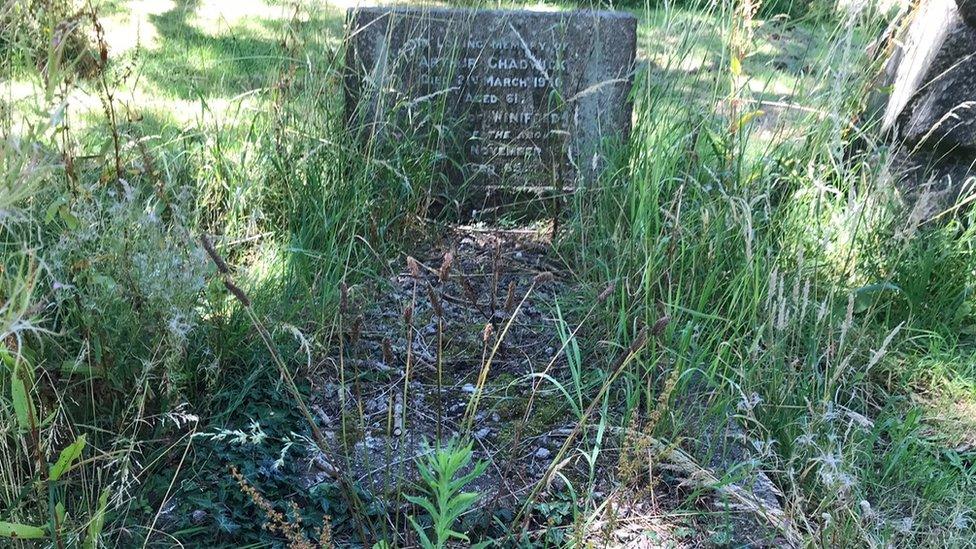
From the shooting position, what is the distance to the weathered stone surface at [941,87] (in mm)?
3381

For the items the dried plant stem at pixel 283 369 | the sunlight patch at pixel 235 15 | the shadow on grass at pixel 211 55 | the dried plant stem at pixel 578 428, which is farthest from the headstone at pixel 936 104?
the sunlight patch at pixel 235 15

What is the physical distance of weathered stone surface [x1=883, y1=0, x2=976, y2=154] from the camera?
133 inches

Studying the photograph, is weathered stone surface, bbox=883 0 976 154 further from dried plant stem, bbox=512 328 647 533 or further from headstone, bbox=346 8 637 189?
dried plant stem, bbox=512 328 647 533

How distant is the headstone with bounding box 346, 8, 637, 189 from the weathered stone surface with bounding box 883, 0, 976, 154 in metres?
1.08

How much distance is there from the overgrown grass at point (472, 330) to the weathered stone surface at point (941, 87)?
18cm

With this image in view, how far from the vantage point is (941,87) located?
3436 mm

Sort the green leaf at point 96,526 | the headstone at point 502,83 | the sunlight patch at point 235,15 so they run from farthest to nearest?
the sunlight patch at point 235,15
the headstone at point 502,83
the green leaf at point 96,526

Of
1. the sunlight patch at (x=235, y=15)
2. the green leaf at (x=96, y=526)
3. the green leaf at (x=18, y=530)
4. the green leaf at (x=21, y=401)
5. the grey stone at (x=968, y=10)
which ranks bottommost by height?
the green leaf at (x=96, y=526)

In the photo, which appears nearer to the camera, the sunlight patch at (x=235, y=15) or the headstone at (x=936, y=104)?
the headstone at (x=936, y=104)

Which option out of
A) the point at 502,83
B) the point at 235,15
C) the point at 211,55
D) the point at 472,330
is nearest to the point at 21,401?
the point at 472,330

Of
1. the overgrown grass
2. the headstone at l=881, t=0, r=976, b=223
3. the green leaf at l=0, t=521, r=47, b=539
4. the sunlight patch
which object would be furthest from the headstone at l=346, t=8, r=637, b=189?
the sunlight patch

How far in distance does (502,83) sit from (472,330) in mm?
1332

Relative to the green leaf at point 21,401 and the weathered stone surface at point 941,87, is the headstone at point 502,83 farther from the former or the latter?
the green leaf at point 21,401

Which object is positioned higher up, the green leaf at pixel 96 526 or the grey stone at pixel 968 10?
the grey stone at pixel 968 10
